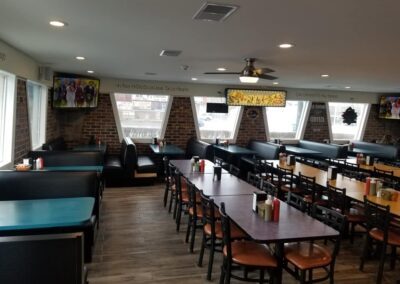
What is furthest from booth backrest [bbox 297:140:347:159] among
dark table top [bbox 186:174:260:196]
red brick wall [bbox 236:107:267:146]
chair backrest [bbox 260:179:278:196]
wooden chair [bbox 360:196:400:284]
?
wooden chair [bbox 360:196:400:284]

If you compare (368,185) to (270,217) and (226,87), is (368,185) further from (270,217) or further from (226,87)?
(226,87)

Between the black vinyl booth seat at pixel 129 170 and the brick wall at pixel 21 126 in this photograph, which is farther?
the black vinyl booth seat at pixel 129 170

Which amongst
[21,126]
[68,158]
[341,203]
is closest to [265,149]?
[341,203]

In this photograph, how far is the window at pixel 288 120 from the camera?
10.6 m

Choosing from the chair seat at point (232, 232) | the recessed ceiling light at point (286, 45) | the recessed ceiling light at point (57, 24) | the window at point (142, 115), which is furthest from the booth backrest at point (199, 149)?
the recessed ceiling light at point (57, 24)

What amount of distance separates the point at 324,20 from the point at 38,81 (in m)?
5.59

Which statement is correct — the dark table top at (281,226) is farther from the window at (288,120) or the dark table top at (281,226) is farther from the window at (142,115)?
the window at (288,120)

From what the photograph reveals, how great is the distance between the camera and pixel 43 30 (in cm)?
368

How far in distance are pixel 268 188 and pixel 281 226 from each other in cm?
130

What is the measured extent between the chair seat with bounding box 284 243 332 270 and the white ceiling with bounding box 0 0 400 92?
2155 mm

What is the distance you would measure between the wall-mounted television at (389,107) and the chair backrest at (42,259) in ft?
36.7

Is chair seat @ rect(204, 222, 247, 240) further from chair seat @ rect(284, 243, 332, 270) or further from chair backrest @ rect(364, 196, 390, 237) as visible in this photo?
chair backrest @ rect(364, 196, 390, 237)

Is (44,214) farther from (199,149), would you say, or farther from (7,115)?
(199,149)

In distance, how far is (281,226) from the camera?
2.93 m
